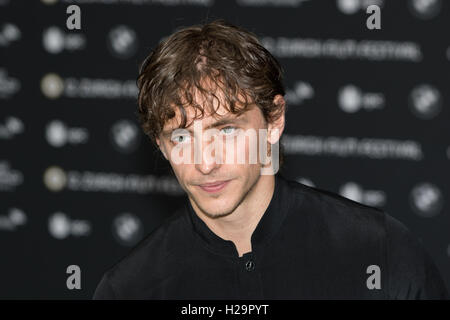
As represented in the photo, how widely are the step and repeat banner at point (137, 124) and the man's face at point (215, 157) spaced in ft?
3.81

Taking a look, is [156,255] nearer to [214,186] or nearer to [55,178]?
[214,186]

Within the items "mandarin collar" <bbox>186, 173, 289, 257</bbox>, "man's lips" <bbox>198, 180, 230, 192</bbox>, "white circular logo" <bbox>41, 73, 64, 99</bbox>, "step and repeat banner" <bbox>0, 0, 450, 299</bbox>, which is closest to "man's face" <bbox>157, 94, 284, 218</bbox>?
"man's lips" <bbox>198, 180, 230, 192</bbox>

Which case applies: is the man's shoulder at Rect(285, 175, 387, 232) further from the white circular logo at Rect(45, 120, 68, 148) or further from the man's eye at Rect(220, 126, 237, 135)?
the white circular logo at Rect(45, 120, 68, 148)

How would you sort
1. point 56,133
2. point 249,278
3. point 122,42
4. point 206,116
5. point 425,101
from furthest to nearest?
point 56,133 < point 122,42 < point 425,101 < point 249,278 < point 206,116

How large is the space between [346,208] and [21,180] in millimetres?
1827

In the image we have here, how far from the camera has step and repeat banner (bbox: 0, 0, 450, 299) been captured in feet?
8.66

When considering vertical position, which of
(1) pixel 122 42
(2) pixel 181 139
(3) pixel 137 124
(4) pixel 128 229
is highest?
(1) pixel 122 42

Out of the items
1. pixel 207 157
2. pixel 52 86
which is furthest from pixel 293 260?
pixel 52 86

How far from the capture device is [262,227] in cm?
168

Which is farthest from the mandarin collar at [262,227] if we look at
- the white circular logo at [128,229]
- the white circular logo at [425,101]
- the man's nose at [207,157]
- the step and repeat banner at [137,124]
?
Result: the white circular logo at [128,229]

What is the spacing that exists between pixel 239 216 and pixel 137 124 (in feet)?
4.36

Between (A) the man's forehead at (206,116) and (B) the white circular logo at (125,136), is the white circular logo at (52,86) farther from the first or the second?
(A) the man's forehead at (206,116)

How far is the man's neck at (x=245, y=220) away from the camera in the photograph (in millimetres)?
1668

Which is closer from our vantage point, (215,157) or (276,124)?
(215,157)
